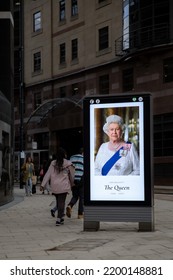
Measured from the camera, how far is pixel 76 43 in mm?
45750

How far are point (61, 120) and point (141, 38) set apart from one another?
38.5 ft

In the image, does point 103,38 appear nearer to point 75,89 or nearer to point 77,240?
point 75,89

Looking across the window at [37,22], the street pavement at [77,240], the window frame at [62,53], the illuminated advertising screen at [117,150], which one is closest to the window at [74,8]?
the window frame at [62,53]

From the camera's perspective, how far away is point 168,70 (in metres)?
36.0

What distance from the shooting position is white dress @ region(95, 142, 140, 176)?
34.9ft

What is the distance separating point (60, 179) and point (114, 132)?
2.18 metres

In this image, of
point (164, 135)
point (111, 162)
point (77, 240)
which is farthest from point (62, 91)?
point (77, 240)

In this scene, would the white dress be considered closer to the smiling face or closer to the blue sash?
the blue sash

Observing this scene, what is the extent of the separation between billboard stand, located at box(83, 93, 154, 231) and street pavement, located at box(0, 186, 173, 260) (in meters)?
0.44

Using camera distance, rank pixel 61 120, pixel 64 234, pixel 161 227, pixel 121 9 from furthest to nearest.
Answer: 1. pixel 61 120
2. pixel 121 9
3. pixel 161 227
4. pixel 64 234

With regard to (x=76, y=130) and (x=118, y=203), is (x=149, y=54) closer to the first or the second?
(x=76, y=130)

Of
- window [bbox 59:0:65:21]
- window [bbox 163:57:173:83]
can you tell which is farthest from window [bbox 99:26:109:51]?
window [bbox 163:57:173:83]

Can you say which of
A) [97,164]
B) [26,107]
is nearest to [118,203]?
[97,164]

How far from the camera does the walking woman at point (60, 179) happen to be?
1216 cm
